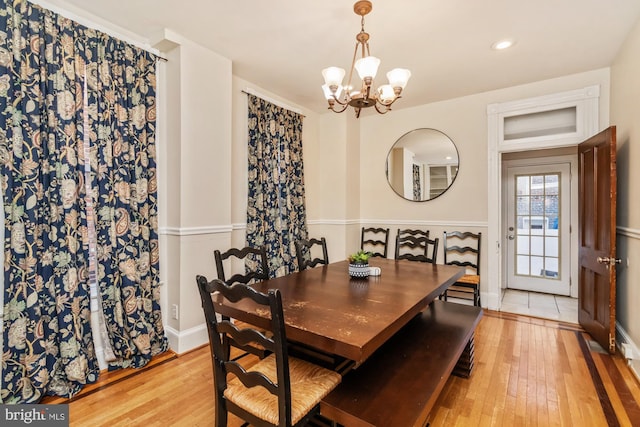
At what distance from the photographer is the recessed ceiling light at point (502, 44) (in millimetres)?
2626

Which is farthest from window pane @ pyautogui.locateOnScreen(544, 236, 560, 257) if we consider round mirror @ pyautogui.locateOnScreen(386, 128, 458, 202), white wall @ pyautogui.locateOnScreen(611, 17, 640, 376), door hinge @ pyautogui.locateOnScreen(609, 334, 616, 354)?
door hinge @ pyautogui.locateOnScreen(609, 334, 616, 354)

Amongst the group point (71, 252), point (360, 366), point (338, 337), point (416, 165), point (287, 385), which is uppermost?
point (416, 165)

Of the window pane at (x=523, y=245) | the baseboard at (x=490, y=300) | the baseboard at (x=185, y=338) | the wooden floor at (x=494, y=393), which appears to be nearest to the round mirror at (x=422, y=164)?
the baseboard at (x=490, y=300)

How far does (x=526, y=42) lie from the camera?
2.65m

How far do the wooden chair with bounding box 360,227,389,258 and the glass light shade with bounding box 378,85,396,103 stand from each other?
257 centimetres

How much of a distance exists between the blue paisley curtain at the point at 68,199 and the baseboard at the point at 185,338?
12 centimetres

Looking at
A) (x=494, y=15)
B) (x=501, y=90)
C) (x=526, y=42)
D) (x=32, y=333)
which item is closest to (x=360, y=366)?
(x=32, y=333)

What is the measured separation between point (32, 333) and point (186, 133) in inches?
69.4

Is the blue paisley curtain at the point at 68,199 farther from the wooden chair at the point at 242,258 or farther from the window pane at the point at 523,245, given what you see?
the window pane at the point at 523,245

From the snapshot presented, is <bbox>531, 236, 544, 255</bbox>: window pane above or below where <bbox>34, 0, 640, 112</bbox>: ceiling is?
below

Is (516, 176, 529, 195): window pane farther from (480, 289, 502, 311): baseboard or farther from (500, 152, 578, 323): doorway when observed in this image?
(480, 289, 502, 311): baseboard

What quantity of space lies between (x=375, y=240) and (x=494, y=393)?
2.69 meters

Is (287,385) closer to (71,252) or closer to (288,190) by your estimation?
(71,252)

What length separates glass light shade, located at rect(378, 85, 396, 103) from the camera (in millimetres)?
2188
